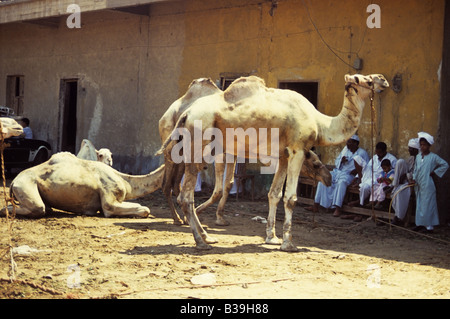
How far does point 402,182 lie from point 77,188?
5.41 metres

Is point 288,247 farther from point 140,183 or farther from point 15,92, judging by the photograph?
point 15,92

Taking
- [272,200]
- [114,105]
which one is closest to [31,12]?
[114,105]

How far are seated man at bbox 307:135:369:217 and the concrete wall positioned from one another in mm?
306

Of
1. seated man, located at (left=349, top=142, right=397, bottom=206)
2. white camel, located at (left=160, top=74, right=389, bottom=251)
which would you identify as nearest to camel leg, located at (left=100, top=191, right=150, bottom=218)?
white camel, located at (left=160, top=74, right=389, bottom=251)

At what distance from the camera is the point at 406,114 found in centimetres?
1061

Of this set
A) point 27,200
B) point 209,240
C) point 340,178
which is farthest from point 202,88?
point 340,178

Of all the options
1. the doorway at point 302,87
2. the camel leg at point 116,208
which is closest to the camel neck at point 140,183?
the camel leg at point 116,208

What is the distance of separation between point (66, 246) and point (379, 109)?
21.3ft

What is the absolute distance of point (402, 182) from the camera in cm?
992

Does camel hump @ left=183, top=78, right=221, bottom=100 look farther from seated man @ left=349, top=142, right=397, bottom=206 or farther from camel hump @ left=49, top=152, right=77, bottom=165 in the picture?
seated man @ left=349, top=142, right=397, bottom=206

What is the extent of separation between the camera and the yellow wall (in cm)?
1038

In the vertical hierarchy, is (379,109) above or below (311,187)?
above

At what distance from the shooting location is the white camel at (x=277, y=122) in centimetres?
723

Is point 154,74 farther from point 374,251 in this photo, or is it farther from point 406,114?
point 374,251
